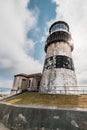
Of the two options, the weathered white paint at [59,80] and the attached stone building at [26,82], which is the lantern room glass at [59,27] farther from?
the attached stone building at [26,82]

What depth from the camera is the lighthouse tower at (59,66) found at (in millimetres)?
17375

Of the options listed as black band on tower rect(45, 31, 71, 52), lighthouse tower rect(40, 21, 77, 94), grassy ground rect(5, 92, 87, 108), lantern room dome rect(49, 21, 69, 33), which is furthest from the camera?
lantern room dome rect(49, 21, 69, 33)

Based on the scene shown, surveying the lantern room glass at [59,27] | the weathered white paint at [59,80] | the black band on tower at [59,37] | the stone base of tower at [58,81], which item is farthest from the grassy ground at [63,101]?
the lantern room glass at [59,27]

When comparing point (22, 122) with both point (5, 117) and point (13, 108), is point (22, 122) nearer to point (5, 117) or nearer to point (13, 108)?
point (13, 108)

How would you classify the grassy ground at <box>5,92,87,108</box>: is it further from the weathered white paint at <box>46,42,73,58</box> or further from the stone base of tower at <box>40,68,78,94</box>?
the weathered white paint at <box>46,42,73,58</box>

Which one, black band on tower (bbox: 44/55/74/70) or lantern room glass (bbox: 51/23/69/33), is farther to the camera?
lantern room glass (bbox: 51/23/69/33)

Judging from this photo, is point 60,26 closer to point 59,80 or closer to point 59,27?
point 59,27

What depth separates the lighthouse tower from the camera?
1738 cm

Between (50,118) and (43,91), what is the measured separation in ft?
27.6

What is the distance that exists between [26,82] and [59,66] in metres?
12.1

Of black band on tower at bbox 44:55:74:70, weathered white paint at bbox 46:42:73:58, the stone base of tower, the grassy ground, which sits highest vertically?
weathered white paint at bbox 46:42:73:58

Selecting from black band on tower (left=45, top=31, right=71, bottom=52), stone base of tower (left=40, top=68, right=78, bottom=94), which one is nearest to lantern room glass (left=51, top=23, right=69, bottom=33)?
black band on tower (left=45, top=31, right=71, bottom=52)

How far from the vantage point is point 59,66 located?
59.9 ft

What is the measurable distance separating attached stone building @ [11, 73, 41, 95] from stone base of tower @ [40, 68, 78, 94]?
6.97 metres
